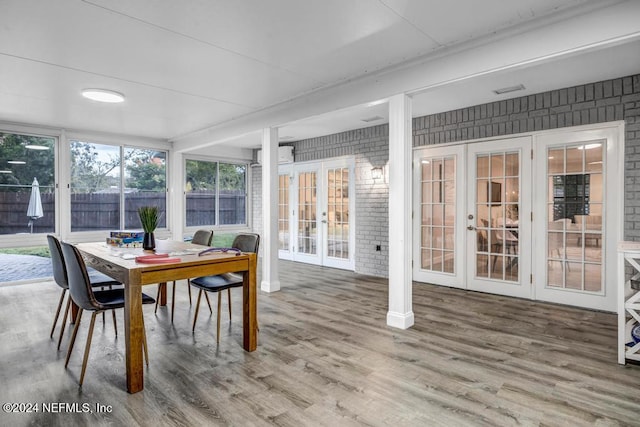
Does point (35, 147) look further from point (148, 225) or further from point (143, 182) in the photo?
point (148, 225)

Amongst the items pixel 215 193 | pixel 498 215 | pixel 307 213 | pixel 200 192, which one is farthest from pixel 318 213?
pixel 498 215

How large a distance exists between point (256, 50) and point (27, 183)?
488cm

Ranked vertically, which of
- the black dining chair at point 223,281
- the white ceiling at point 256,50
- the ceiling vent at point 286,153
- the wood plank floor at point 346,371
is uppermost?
the white ceiling at point 256,50

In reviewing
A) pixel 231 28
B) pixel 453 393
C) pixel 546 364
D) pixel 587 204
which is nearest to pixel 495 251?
pixel 587 204

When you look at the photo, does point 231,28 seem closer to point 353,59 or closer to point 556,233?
point 353,59

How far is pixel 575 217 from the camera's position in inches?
165

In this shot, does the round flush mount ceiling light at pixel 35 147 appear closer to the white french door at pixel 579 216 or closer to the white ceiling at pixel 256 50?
the white ceiling at pixel 256 50

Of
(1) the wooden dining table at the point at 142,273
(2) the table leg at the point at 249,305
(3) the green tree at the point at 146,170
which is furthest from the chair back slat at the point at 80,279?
(3) the green tree at the point at 146,170

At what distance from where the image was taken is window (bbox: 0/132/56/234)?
550 cm

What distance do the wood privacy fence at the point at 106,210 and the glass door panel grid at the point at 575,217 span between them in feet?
20.6

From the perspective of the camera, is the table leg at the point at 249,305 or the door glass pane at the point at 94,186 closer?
the table leg at the point at 249,305

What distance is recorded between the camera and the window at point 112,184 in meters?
6.29

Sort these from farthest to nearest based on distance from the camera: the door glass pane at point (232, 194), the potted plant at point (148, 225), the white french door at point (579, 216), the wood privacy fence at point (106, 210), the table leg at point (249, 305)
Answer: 1. the door glass pane at point (232, 194)
2. the wood privacy fence at point (106, 210)
3. the white french door at point (579, 216)
4. the potted plant at point (148, 225)
5. the table leg at point (249, 305)

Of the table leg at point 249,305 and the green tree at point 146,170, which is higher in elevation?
the green tree at point 146,170
